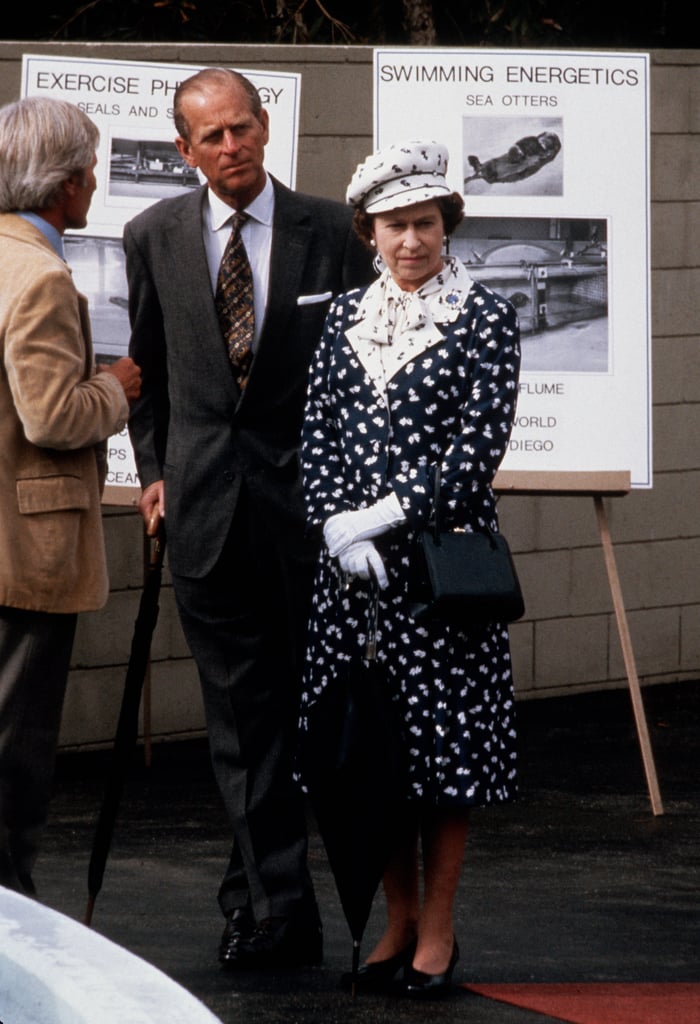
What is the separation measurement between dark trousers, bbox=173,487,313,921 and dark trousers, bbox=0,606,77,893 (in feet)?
1.62

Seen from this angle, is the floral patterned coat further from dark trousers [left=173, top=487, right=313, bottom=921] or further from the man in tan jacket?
the man in tan jacket

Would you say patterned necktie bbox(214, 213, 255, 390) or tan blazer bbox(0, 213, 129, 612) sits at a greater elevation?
patterned necktie bbox(214, 213, 255, 390)

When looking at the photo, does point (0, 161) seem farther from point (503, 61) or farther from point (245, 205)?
point (503, 61)

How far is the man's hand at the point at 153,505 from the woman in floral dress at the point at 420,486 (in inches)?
18.6

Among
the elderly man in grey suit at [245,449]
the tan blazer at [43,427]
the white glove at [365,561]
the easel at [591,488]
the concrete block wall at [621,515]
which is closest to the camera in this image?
the tan blazer at [43,427]

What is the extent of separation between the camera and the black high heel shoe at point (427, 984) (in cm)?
372

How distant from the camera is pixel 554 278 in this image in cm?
557

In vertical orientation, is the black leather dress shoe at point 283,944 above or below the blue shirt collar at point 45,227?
below

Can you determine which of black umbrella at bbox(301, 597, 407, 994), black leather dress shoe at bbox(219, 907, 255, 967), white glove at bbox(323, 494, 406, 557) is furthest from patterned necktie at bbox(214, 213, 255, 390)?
black leather dress shoe at bbox(219, 907, 255, 967)

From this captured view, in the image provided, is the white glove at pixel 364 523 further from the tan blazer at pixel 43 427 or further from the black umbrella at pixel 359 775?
the tan blazer at pixel 43 427

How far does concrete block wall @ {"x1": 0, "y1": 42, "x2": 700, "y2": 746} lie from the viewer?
251 inches

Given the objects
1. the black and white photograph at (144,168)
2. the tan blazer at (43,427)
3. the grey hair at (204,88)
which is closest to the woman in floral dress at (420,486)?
the grey hair at (204,88)

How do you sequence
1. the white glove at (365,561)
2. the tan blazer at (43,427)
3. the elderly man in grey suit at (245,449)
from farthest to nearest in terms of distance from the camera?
the elderly man in grey suit at (245,449)
the white glove at (365,561)
the tan blazer at (43,427)

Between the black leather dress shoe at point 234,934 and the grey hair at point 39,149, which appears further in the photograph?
the black leather dress shoe at point 234,934
